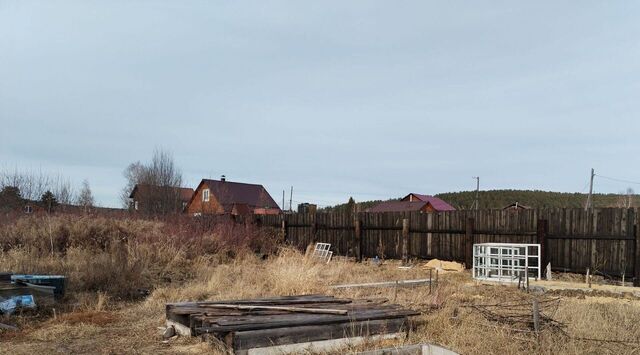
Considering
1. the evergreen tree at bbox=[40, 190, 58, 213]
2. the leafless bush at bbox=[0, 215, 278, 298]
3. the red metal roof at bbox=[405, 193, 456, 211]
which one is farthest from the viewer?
the red metal roof at bbox=[405, 193, 456, 211]

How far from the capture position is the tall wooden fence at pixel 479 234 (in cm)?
1244

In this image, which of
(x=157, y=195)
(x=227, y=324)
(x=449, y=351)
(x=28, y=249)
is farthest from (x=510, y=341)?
(x=157, y=195)

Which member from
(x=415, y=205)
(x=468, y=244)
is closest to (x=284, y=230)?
(x=468, y=244)

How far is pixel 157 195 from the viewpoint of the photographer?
3478 cm

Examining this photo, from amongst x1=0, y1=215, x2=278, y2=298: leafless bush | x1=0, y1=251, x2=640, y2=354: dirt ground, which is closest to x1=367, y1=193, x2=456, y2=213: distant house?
x1=0, y1=215, x2=278, y2=298: leafless bush

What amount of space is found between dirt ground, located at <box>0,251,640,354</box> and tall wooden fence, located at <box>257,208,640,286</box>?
2.35 meters

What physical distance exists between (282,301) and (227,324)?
5.88 feet

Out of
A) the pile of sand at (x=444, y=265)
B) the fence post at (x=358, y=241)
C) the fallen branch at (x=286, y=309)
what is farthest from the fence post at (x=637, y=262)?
the fallen branch at (x=286, y=309)

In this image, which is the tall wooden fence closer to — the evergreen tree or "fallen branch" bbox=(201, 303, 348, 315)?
"fallen branch" bbox=(201, 303, 348, 315)

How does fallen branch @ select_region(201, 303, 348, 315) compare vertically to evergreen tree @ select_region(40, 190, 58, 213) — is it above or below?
below

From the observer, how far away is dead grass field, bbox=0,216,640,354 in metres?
5.69

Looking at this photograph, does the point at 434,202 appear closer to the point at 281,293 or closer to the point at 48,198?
the point at 48,198

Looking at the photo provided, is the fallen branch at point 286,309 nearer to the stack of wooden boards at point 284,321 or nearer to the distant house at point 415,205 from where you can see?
the stack of wooden boards at point 284,321

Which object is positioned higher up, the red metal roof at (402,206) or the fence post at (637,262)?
the red metal roof at (402,206)
